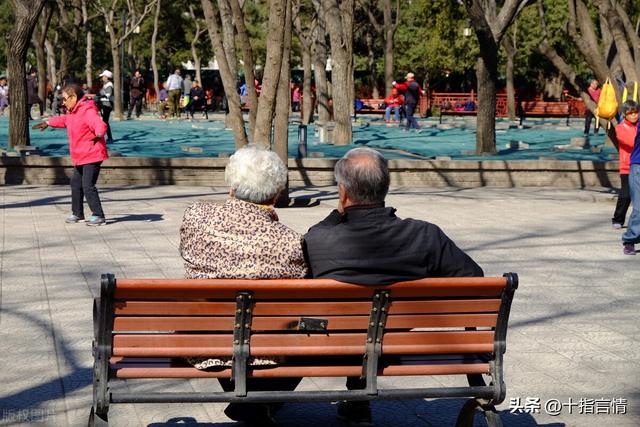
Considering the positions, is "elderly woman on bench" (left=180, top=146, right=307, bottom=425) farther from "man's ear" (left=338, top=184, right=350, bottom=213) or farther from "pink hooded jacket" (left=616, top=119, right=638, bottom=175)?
"pink hooded jacket" (left=616, top=119, right=638, bottom=175)

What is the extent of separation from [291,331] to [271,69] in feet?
34.3

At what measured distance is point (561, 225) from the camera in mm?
14195

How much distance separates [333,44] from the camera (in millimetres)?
26141

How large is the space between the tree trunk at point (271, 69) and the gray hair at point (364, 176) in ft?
32.1

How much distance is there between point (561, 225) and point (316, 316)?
9845 millimetres

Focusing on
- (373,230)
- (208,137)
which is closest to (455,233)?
(373,230)

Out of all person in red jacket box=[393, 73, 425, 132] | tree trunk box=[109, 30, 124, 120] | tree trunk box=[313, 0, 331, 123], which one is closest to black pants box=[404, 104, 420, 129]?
person in red jacket box=[393, 73, 425, 132]

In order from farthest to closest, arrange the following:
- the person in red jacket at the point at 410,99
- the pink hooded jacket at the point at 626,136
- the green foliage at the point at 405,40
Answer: the green foliage at the point at 405,40 < the person in red jacket at the point at 410,99 < the pink hooded jacket at the point at 626,136

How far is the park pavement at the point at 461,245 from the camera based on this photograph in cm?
593

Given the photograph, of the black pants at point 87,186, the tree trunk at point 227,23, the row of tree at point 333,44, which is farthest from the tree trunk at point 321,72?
the black pants at point 87,186

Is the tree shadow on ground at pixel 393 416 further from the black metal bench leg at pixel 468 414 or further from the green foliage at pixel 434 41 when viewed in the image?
the green foliage at pixel 434 41

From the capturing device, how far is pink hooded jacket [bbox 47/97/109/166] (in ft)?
42.3

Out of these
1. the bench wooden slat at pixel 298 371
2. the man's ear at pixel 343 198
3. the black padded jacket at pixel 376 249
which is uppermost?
the man's ear at pixel 343 198

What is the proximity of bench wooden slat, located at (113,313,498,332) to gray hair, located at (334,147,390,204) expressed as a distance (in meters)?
0.50
